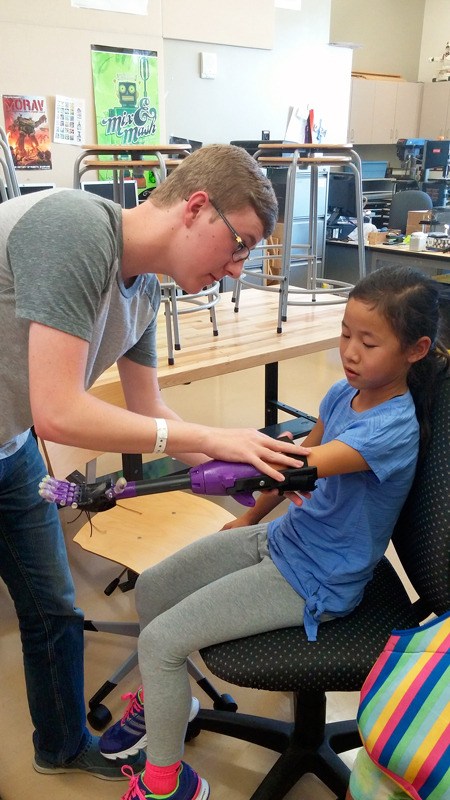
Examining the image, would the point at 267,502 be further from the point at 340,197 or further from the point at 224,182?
the point at 340,197

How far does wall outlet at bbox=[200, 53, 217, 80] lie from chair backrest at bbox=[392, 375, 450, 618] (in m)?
4.33

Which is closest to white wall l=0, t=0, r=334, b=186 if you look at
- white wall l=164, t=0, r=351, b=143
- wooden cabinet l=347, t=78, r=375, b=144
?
white wall l=164, t=0, r=351, b=143

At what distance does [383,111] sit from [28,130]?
5517 mm

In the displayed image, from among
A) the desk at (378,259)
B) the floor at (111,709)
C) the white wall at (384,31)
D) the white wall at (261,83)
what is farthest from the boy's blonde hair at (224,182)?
the white wall at (384,31)

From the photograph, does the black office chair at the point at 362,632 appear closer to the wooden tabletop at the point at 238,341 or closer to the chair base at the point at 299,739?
→ the chair base at the point at 299,739

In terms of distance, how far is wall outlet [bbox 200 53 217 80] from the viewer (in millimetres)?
4633

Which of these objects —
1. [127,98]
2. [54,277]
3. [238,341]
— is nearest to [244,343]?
[238,341]

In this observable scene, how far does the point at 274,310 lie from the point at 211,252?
1852mm

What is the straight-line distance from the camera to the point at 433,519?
3.66ft

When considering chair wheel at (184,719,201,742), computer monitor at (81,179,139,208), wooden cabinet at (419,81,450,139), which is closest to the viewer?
chair wheel at (184,719,201,742)

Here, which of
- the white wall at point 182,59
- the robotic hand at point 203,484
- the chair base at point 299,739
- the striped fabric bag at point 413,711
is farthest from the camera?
the white wall at point 182,59

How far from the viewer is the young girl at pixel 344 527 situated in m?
1.12

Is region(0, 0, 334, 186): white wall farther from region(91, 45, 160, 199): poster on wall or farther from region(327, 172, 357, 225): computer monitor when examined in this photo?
region(327, 172, 357, 225): computer monitor

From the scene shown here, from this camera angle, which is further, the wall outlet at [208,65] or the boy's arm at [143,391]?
the wall outlet at [208,65]
